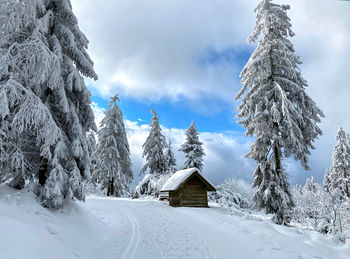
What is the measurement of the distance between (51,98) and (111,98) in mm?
29145

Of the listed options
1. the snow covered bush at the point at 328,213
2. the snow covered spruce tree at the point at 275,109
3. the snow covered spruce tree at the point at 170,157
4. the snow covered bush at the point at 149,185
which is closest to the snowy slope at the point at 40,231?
the snow covered bush at the point at 328,213

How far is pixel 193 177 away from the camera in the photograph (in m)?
26.2

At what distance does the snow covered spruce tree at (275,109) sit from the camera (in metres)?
15.2

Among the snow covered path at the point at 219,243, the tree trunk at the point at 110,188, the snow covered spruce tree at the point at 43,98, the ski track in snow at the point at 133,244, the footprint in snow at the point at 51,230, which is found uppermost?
the snow covered spruce tree at the point at 43,98

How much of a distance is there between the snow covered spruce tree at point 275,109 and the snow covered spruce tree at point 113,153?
962 inches

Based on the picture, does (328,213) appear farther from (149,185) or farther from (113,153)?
(113,153)

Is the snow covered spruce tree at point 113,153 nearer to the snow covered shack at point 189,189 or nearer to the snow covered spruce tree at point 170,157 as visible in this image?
the snow covered spruce tree at point 170,157

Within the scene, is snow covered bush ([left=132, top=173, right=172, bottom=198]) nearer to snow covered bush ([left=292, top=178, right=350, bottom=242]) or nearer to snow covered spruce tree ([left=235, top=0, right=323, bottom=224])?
snow covered spruce tree ([left=235, top=0, right=323, bottom=224])

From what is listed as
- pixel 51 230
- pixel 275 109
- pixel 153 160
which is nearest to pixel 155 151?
pixel 153 160

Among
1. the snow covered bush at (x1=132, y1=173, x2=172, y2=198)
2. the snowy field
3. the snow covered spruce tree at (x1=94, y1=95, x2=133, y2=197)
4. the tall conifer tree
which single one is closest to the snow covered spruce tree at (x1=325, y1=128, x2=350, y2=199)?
the tall conifer tree

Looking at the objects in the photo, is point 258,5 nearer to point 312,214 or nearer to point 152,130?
point 312,214

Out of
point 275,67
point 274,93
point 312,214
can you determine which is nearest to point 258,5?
point 275,67

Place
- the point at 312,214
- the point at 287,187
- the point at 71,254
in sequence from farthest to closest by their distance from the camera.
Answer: the point at 287,187
the point at 312,214
the point at 71,254

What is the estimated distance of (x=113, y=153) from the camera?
118ft
